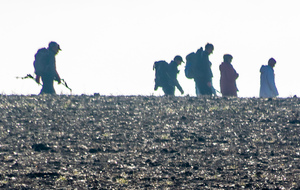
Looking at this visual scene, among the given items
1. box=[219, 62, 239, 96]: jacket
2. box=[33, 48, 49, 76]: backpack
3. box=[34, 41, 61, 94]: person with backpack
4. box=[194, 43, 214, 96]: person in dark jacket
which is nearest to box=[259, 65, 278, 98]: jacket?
box=[219, 62, 239, 96]: jacket

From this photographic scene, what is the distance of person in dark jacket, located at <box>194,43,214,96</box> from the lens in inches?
914

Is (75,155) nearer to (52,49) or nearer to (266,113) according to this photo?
(266,113)

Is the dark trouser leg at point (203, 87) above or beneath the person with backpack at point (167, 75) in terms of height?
beneath

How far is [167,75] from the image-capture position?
84.0ft

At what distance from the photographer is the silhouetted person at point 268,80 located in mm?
24422

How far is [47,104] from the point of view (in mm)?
18734

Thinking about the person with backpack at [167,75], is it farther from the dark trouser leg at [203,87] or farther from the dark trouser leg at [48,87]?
the dark trouser leg at [48,87]

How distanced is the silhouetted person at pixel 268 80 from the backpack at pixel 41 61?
24.9ft

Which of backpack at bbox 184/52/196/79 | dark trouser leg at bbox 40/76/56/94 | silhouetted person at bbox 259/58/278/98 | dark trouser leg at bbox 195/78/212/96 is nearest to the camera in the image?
dark trouser leg at bbox 40/76/56/94

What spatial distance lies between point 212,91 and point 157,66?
2444mm

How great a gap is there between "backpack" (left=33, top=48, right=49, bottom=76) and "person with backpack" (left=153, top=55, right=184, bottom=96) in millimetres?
5169

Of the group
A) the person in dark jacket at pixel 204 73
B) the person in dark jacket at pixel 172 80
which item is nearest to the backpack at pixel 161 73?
the person in dark jacket at pixel 172 80

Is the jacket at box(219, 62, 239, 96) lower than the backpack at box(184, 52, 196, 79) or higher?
lower

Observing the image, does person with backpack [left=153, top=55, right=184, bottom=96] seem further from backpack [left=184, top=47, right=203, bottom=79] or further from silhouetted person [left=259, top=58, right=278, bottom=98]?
silhouetted person [left=259, top=58, right=278, bottom=98]
